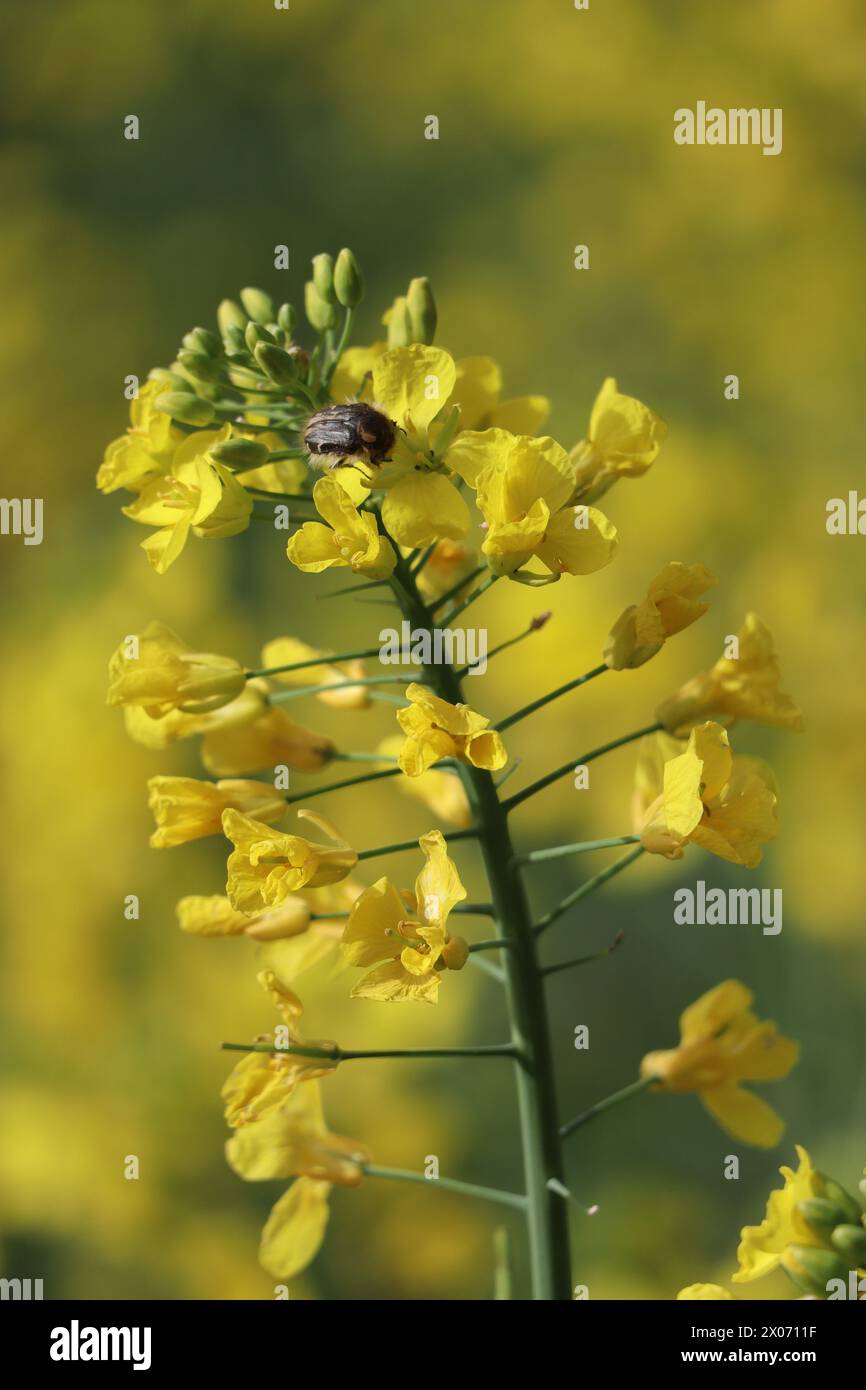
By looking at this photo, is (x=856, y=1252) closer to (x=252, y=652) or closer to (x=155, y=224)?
(x=252, y=652)

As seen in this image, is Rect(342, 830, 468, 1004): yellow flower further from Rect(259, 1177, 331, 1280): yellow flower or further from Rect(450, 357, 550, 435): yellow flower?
Rect(450, 357, 550, 435): yellow flower

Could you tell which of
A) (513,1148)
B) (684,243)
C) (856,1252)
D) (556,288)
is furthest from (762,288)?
(856,1252)

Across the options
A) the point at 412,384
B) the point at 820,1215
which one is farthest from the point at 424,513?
the point at 820,1215

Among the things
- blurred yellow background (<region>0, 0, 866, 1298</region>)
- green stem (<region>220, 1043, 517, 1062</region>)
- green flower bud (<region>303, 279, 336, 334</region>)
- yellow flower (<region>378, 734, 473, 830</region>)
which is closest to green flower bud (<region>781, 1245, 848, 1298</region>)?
green stem (<region>220, 1043, 517, 1062</region>)

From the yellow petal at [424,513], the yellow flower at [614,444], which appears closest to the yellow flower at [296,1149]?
the yellow petal at [424,513]

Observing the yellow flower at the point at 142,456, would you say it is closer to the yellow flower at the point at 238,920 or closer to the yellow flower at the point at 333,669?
the yellow flower at the point at 333,669

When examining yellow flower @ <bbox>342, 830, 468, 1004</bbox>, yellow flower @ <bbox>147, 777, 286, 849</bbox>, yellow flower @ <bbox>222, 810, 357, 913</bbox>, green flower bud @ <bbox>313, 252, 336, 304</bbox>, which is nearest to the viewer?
yellow flower @ <bbox>342, 830, 468, 1004</bbox>

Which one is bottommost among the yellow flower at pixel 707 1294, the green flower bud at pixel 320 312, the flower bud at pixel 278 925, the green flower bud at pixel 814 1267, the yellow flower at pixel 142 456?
the yellow flower at pixel 707 1294

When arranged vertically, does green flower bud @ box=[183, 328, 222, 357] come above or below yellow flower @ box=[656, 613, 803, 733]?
above
